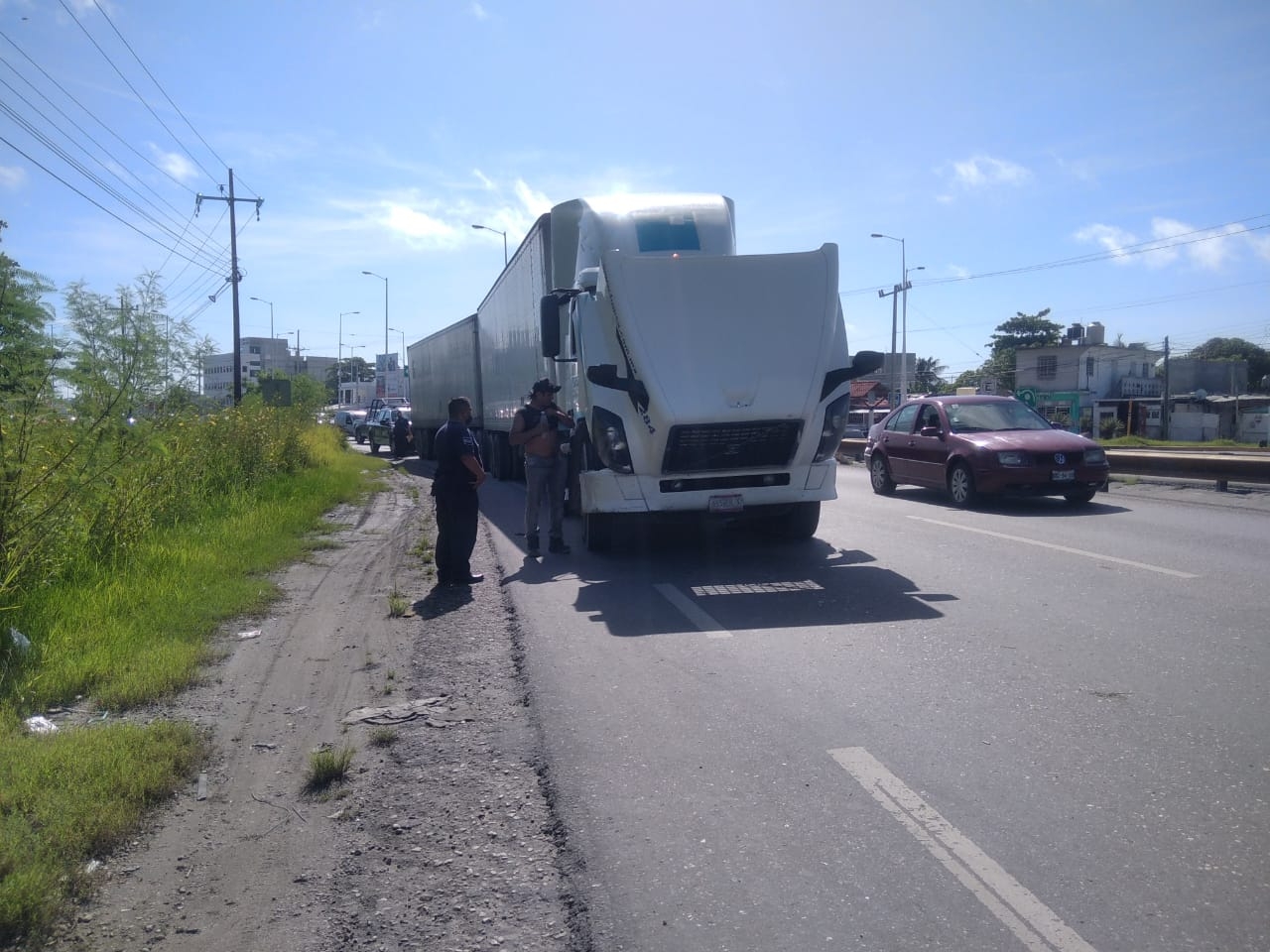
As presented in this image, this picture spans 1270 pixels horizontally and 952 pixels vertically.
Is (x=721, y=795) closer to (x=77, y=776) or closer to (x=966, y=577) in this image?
(x=77, y=776)

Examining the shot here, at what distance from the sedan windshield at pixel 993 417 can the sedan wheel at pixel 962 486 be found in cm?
81

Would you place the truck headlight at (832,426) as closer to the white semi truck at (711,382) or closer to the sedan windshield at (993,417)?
the white semi truck at (711,382)

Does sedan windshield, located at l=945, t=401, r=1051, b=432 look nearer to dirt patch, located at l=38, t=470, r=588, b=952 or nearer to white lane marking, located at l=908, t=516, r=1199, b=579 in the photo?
white lane marking, located at l=908, t=516, r=1199, b=579

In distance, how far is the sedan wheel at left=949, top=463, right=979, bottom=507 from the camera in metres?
15.1

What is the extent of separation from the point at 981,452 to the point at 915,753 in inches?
415

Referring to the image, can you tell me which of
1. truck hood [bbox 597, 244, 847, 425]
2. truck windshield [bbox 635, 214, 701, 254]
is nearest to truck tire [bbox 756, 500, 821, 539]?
truck hood [bbox 597, 244, 847, 425]

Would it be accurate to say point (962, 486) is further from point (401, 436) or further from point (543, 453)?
point (401, 436)

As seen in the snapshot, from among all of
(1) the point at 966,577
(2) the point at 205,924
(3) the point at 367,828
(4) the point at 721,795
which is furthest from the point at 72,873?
(1) the point at 966,577

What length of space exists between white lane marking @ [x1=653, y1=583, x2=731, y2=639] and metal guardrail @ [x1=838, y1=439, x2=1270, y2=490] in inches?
435

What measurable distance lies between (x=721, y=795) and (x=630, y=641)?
2.96 meters

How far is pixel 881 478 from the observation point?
1800 centimetres

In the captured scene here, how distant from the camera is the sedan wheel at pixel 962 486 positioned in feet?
49.5

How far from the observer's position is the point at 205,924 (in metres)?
3.65

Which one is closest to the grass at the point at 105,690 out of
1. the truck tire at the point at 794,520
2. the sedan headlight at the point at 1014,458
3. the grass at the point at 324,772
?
the grass at the point at 324,772
